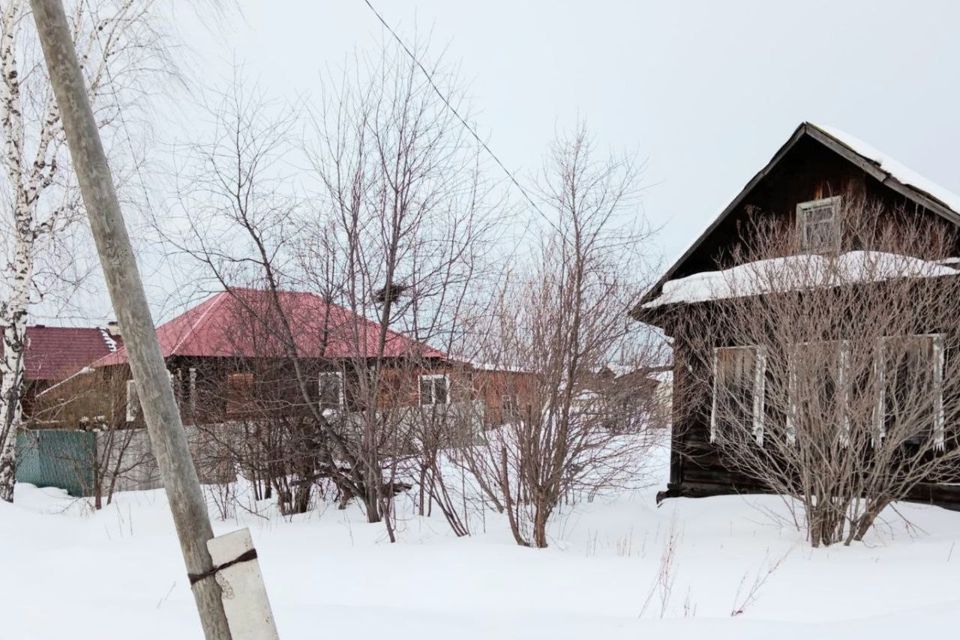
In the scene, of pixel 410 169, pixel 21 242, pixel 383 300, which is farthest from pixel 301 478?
pixel 21 242

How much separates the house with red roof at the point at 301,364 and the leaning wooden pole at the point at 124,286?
15.0 ft

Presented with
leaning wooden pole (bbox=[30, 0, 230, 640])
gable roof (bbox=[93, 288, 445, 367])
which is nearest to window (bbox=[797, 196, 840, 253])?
gable roof (bbox=[93, 288, 445, 367])

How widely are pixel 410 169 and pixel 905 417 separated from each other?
223 inches

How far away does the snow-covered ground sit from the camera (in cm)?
367

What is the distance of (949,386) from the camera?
22.2ft

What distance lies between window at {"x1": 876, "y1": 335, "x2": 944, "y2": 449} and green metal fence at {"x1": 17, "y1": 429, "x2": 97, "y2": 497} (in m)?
12.1

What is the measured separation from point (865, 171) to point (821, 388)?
4.36m

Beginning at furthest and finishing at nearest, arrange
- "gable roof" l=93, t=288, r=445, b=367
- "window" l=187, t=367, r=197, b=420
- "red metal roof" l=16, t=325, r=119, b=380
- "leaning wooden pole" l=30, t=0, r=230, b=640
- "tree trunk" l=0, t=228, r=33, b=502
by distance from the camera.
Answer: "red metal roof" l=16, t=325, r=119, b=380, "window" l=187, t=367, r=197, b=420, "tree trunk" l=0, t=228, r=33, b=502, "gable roof" l=93, t=288, r=445, b=367, "leaning wooden pole" l=30, t=0, r=230, b=640

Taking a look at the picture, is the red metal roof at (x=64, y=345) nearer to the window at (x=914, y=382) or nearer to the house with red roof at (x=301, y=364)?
the house with red roof at (x=301, y=364)

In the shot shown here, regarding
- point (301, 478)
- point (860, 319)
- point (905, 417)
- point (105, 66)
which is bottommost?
point (301, 478)

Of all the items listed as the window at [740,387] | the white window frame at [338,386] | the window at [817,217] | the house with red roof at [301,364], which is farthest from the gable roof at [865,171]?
the white window frame at [338,386]

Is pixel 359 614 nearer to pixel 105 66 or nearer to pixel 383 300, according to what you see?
pixel 383 300

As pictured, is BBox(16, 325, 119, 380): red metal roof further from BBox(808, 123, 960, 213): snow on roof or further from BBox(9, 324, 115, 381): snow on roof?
BBox(808, 123, 960, 213): snow on roof

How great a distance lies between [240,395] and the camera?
8961 mm
